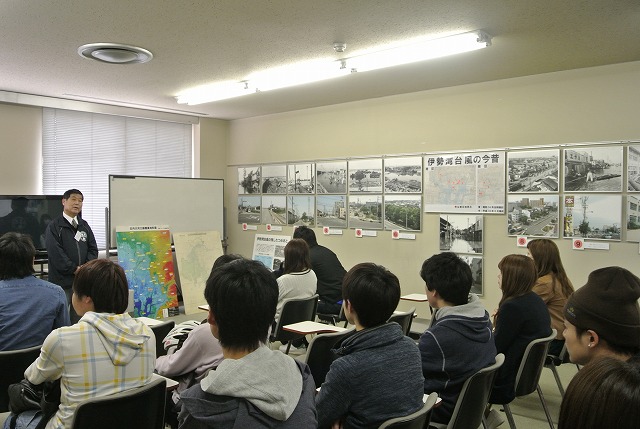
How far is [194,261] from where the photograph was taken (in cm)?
680

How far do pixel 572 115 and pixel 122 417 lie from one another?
461cm

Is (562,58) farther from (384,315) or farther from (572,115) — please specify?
(384,315)

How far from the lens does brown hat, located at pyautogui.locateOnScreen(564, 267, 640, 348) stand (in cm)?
134

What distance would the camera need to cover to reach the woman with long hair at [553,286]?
352 centimetres

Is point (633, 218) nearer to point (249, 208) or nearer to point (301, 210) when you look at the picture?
point (301, 210)

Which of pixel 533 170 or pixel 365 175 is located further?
pixel 365 175

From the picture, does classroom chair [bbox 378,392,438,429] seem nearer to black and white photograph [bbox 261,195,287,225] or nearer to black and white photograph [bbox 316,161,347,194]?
black and white photograph [bbox 316,161,347,194]

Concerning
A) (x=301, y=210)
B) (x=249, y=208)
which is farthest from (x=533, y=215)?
(x=249, y=208)

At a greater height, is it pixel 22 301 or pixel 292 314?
pixel 22 301

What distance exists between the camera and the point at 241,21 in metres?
3.55

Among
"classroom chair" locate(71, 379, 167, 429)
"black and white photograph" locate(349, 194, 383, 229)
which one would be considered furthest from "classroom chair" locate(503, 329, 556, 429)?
"black and white photograph" locate(349, 194, 383, 229)

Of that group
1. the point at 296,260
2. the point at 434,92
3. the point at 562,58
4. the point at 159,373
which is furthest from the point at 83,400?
the point at 434,92

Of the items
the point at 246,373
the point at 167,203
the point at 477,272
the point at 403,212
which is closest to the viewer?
the point at 246,373

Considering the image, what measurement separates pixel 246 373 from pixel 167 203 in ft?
18.9
